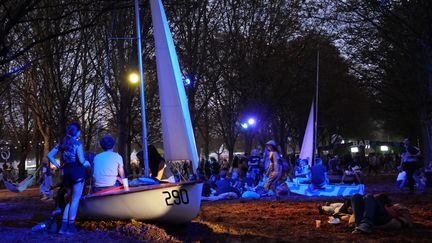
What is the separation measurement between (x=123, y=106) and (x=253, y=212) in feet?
40.7

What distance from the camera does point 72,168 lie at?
9.52m

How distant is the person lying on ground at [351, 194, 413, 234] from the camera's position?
995cm

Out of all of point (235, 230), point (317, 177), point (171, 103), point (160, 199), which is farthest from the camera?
point (317, 177)

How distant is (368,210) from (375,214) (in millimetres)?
304

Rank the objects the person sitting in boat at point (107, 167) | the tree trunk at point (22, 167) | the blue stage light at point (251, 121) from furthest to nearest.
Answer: the tree trunk at point (22, 167) → the blue stage light at point (251, 121) → the person sitting in boat at point (107, 167)

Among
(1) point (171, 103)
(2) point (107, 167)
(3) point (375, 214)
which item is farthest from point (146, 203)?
(3) point (375, 214)

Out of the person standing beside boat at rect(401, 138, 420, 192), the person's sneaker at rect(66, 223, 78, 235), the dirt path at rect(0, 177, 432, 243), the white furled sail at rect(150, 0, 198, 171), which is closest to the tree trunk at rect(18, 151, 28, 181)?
the person standing beside boat at rect(401, 138, 420, 192)

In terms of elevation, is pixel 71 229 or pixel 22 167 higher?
pixel 22 167

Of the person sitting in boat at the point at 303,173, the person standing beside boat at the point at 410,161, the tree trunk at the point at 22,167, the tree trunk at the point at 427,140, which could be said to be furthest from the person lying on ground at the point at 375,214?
the tree trunk at the point at 22,167

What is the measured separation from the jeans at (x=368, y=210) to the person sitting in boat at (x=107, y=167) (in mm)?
4251

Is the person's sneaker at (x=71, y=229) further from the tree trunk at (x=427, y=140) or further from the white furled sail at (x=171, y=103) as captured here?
the tree trunk at (x=427, y=140)

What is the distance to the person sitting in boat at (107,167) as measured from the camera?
34.2 ft

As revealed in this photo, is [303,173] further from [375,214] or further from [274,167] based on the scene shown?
[375,214]

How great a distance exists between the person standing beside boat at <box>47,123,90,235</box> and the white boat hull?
611 mm
